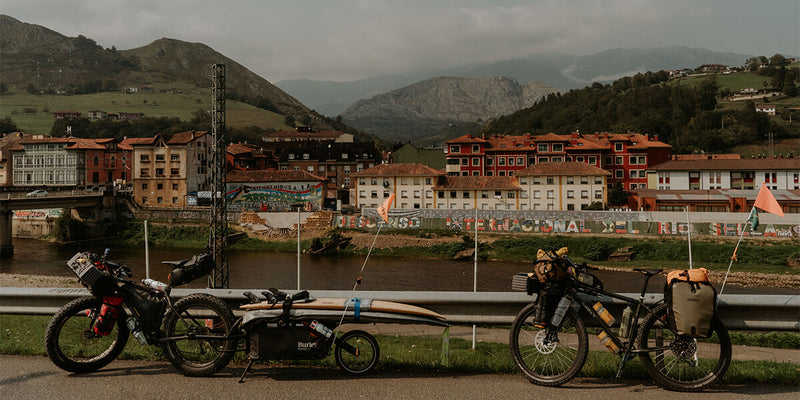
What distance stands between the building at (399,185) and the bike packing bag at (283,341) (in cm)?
5748

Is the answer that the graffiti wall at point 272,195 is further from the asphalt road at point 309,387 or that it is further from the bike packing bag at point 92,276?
the asphalt road at point 309,387

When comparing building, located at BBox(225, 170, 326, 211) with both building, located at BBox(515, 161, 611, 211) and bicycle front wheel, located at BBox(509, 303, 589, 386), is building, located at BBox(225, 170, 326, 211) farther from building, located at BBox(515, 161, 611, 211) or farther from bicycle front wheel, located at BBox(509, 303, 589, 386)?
bicycle front wheel, located at BBox(509, 303, 589, 386)

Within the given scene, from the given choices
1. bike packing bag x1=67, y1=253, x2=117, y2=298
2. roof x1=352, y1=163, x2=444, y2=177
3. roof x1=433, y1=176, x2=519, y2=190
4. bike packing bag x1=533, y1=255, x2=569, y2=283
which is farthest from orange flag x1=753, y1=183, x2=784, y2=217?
roof x1=352, y1=163, x2=444, y2=177

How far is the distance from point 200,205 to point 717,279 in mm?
57519

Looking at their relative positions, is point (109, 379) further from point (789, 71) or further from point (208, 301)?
point (789, 71)

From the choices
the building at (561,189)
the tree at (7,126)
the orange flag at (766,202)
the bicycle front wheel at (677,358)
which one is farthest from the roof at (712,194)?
the tree at (7,126)

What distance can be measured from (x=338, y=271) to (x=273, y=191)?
29105 mm

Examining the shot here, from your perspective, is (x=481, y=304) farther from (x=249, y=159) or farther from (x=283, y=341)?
(x=249, y=159)

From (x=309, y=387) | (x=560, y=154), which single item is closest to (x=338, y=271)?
(x=309, y=387)

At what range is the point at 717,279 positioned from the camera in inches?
1372

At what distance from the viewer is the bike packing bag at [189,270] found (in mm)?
5430

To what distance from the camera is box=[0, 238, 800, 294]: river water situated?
33.2 meters

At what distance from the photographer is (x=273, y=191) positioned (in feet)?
218

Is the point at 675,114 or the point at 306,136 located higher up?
the point at 675,114
